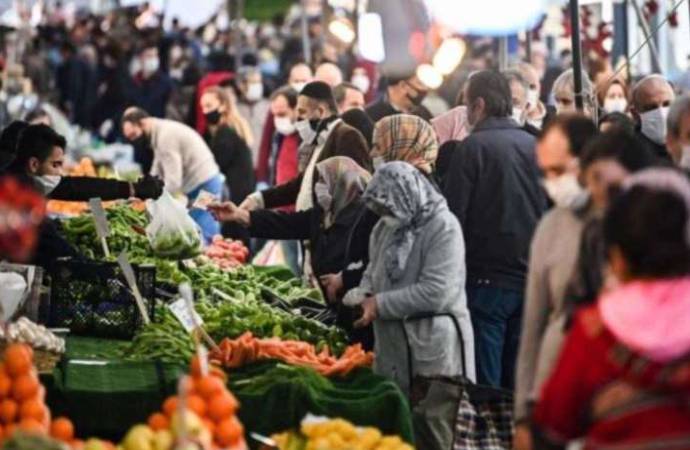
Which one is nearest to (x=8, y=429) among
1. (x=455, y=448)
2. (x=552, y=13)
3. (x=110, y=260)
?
(x=455, y=448)

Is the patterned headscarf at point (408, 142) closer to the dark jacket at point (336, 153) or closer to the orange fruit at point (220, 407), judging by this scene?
the dark jacket at point (336, 153)

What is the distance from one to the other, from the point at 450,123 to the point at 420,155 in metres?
3.39

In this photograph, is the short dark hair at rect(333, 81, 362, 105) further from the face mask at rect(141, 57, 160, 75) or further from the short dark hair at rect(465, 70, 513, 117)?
the face mask at rect(141, 57, 160, 75)

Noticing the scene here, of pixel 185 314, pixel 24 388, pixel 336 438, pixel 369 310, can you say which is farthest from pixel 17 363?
pixel 369 310

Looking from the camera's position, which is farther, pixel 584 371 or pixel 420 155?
pixel 420 155

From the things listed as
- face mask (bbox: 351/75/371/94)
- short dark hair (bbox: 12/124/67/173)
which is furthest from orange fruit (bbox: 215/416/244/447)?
face mask (bbox: 351/75/371/94)

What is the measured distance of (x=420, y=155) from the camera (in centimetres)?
1162

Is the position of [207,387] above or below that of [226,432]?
above

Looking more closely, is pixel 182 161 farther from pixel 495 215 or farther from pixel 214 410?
pixel 214 410

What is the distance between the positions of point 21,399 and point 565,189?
215 centimetres

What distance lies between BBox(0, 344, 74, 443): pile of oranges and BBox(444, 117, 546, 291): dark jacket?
4.05 m

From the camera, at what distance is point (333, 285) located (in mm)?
11633

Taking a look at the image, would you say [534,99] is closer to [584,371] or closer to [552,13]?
[584,371]

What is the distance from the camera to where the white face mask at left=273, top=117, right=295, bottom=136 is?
762 inches
